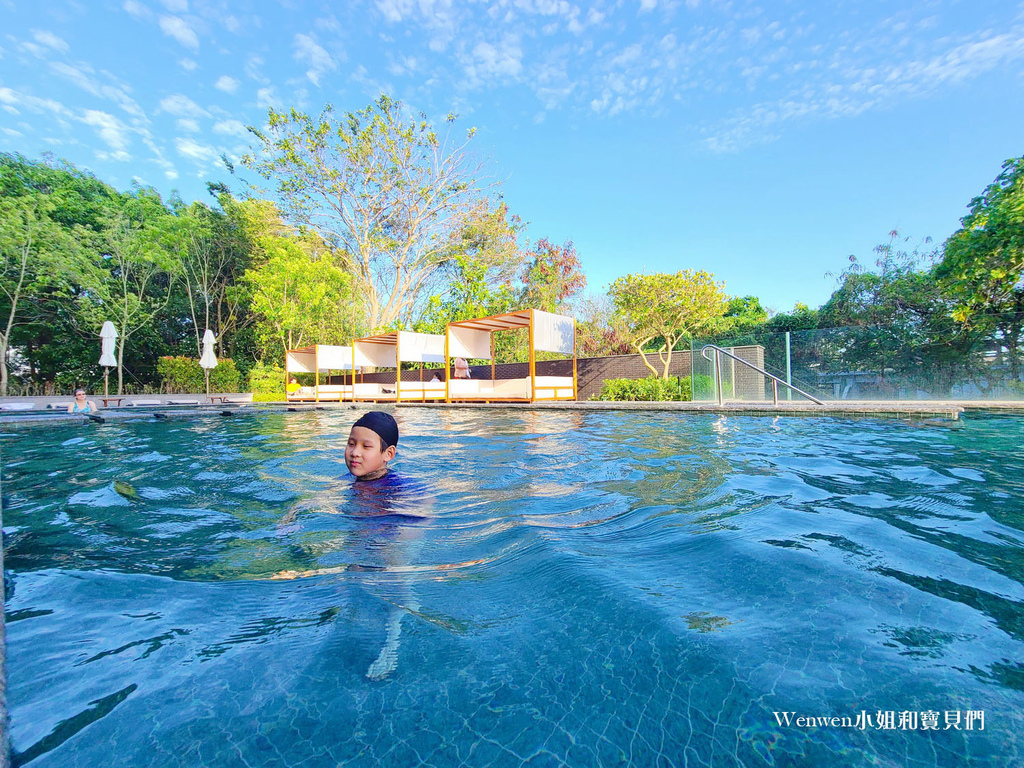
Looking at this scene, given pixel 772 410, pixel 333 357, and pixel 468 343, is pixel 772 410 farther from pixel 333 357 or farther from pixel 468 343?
pixel 333 357

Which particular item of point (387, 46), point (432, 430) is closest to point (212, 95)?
point (387, 46)

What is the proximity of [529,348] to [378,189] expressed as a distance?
11.9m

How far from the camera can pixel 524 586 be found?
1.64 m

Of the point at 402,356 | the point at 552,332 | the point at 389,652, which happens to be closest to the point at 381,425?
Answer: the point at 389,652

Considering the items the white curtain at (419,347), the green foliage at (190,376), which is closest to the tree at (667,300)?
the white curtain at (419,347)

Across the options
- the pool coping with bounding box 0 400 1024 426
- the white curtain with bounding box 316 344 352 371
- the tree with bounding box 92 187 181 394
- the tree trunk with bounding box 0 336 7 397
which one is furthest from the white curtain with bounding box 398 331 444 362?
the tree trunk with bounding box 0 336 7 397

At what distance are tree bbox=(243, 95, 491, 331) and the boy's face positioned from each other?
782 inches

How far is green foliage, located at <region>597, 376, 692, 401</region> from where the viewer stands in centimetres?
1404

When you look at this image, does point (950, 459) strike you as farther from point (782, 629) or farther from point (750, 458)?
point (782, 629)

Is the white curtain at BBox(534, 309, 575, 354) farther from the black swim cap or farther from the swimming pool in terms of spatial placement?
the swimming pool

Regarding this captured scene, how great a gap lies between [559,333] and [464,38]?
1214 centimetres

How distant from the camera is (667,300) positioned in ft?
48.2

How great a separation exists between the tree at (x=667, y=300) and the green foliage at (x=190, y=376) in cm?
1720

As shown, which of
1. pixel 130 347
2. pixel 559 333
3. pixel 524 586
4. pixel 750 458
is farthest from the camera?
pixel 130 347
